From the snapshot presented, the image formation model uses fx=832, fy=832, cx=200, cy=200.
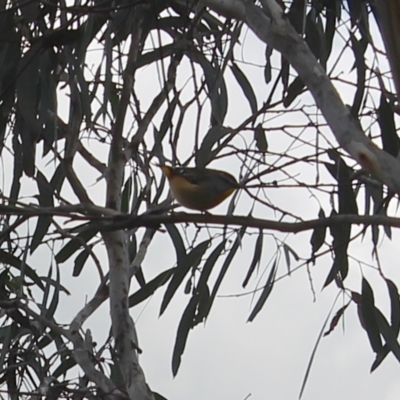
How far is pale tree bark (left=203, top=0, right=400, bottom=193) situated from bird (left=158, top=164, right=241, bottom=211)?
45cm

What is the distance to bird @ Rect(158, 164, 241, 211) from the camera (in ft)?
→ 5.48

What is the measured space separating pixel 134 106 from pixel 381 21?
3.78ft

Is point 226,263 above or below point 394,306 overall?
above

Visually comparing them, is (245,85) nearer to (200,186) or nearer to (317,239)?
(200,186)

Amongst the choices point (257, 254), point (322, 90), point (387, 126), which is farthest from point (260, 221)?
point (257, 254)

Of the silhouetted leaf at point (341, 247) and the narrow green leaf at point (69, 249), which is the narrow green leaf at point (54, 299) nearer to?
the narrow green leaf at point (69, 249)

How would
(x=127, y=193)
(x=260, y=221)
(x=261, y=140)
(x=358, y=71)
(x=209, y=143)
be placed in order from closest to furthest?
(x=260, y=221)
(x=358, y=71)
(x=209, y=143)
(x=261, y=140)
(x=127, y=193)

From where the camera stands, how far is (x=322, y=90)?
1120 mm

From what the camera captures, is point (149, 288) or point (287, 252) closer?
point (287, 252)

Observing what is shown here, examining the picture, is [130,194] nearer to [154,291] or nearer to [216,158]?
[154,291]

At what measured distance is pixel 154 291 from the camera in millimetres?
1991

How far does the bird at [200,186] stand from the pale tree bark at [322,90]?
445mm

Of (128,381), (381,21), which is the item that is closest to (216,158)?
(128,381)

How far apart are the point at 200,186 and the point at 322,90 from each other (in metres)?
0.59
